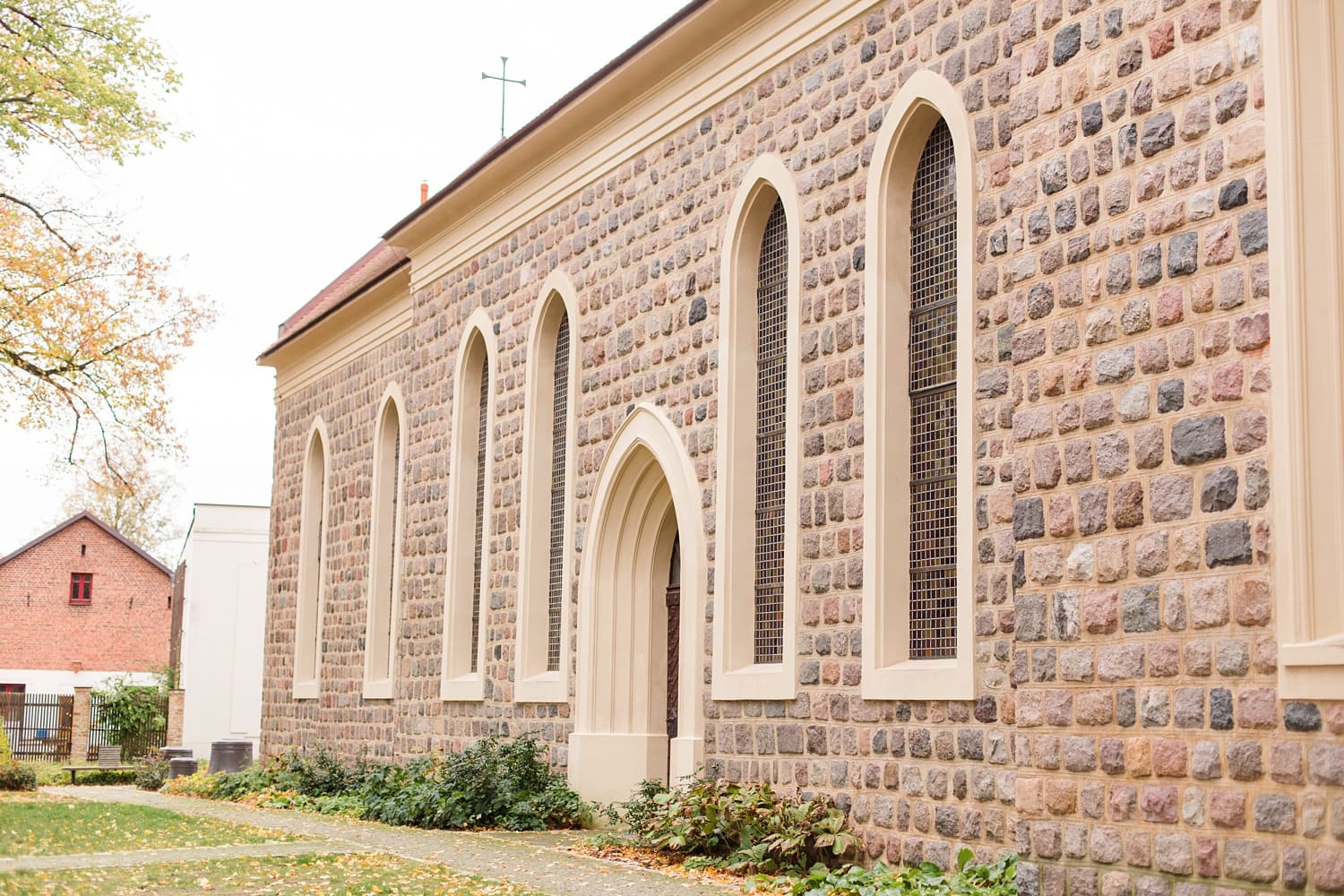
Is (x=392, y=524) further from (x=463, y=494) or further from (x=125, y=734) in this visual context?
(x=125, y=734)

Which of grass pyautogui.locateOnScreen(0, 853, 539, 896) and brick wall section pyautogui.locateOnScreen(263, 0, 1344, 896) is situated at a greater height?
brick wall section pyautogui.locateOnScreen(263, 0, 1344, 896)

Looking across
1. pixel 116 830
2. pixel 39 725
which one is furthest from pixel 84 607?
pixel 116 830

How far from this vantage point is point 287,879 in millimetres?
10094

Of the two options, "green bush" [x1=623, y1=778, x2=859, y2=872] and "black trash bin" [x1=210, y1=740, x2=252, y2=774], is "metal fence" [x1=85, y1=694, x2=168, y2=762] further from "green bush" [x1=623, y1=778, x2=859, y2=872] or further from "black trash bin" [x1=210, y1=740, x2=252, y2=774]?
"green bush" [x1=623, y1=778, x2=859, y2=872]

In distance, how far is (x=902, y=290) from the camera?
10.6 m

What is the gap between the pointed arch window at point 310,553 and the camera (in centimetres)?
2466

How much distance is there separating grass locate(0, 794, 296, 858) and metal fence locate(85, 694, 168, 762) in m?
19.7

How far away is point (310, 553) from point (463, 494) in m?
7.79

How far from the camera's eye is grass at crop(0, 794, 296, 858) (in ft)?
41.5

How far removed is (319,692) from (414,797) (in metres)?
8.23

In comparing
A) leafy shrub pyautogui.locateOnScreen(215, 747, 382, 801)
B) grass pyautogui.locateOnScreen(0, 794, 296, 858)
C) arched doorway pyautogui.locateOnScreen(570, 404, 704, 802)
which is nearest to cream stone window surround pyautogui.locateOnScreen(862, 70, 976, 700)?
arched doorway pyautogui.locateOnScreen(570, 404, 704, 802)

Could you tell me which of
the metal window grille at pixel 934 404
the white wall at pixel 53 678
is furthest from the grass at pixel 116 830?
the white wall at pixel 53 678

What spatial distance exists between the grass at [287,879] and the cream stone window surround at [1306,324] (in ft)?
16.7

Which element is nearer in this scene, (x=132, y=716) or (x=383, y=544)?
(x=383, y=544)
